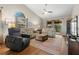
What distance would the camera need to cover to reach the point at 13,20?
183 cm

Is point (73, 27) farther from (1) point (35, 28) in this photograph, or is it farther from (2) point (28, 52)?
(2) point (28, 52)

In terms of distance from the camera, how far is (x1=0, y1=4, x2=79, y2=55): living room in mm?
1824

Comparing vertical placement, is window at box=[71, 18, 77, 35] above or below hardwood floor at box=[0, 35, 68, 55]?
above

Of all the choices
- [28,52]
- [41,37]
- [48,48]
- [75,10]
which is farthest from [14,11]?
[75,10]

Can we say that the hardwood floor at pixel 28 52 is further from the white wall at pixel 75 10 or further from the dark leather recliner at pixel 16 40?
the white wall at pixel 75 10

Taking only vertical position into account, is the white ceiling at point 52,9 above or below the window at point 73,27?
above

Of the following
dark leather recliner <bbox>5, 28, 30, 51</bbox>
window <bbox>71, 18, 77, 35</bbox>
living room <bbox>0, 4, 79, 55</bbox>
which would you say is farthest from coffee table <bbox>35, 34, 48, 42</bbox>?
window <bbox>71, 18, 77, 35</bbox>

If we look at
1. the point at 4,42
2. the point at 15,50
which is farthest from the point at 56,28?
the point at 4,42

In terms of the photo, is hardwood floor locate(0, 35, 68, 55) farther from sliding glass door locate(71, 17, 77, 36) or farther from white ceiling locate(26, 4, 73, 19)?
white ceiling locate(26, 4, 73, 19)

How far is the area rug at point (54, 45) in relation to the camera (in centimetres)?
184

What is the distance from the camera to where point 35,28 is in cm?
186

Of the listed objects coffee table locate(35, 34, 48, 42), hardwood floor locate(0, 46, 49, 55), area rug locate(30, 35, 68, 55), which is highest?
coffee table locate(35, 34, 48, 42)

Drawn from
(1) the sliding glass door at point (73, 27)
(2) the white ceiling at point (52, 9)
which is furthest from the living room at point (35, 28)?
(1) the sliding glass door at point (73, 27)

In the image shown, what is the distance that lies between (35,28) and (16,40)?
399 millimetres
